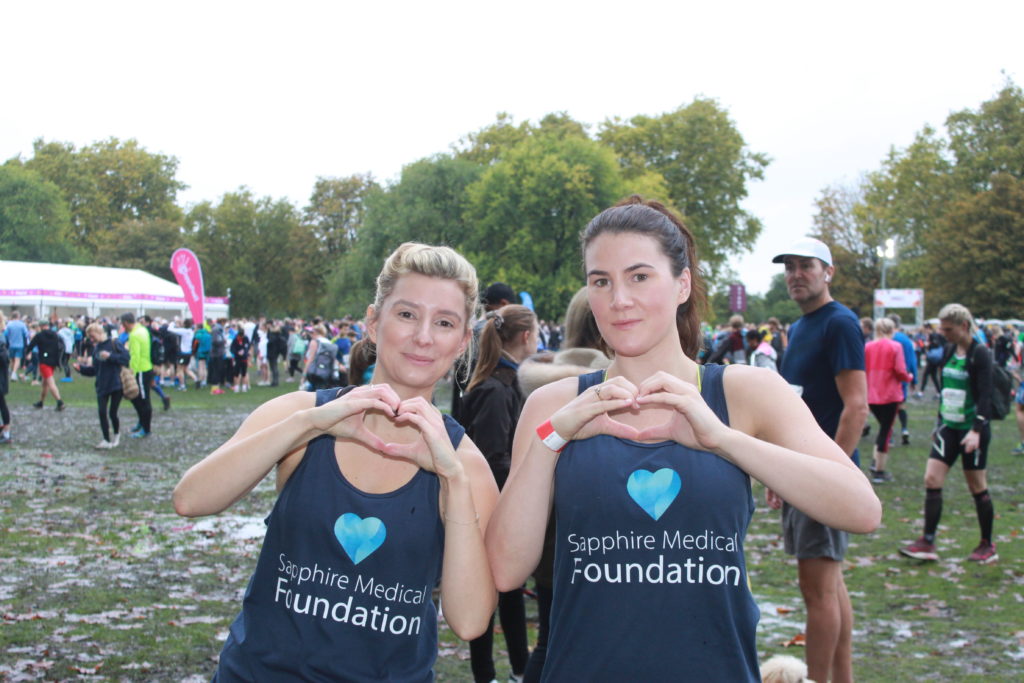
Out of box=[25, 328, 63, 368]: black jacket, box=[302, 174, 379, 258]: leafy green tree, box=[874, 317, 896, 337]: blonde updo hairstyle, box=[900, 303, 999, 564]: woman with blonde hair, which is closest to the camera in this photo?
box=[900, 303, 999, 564]: woman with blonde hair

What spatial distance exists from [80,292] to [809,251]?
41.8 metres

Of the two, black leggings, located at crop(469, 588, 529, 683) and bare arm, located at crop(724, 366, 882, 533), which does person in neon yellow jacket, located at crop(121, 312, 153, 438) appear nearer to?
black leggings, located at crop(469, 588, 529, 683)

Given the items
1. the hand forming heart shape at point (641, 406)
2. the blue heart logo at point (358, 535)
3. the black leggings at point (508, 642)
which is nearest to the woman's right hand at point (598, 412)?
the hand forming heart shape at point (641, 406)

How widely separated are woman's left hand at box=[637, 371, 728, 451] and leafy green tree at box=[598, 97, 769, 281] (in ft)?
178

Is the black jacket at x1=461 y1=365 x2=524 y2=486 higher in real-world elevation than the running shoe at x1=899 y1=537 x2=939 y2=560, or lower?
higher

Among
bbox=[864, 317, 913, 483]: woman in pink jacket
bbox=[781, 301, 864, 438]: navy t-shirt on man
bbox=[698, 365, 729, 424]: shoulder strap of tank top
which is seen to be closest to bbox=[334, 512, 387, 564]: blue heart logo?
bbox=[698, 365, 729, 424]: shoulder strap of tank top

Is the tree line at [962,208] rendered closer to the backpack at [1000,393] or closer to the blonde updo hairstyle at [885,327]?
the blonde updo hairstyle at [885,327]

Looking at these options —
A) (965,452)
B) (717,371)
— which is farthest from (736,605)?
(965,452)

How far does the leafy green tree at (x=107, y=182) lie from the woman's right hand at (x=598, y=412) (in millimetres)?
72617

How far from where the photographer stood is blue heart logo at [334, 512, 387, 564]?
2.39 m

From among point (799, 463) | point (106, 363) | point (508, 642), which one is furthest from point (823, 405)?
point (106, 363)

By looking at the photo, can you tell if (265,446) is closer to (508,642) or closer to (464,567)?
(464,567)

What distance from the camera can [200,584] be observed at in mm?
7070

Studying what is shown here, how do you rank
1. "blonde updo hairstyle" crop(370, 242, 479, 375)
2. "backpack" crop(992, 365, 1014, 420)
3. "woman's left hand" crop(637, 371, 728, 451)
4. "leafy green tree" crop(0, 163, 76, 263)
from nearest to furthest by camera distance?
1. "woman's left hand" crop(637, 371, 728, 451)
2. "blonde updo hairstyle" crop(370, 242, 479, 375)
3. "backpack" crop(992, 365, 1014, 420)
4. "leafy green tree" crop(0, 163, 76, 263)
